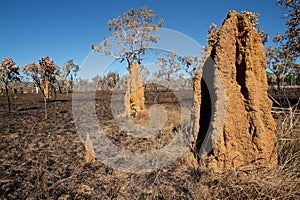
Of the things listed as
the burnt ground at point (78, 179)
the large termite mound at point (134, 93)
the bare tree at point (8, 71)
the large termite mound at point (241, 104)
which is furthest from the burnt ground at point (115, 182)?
the bare tree at point (8, 71)

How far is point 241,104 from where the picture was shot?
10.1 feet

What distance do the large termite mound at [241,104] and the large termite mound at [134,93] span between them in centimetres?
734

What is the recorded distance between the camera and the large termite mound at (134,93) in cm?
1038

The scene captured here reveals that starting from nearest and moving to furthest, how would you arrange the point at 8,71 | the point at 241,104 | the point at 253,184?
the point at 253,184 < the point at 241,104 < the point at 8,71

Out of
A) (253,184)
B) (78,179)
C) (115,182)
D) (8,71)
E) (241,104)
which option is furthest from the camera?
(8,71)

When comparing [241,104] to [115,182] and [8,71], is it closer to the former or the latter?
[115,182]

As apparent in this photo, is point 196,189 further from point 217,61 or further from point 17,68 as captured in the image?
point 17,68

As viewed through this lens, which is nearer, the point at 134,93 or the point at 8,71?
the point at 134,93

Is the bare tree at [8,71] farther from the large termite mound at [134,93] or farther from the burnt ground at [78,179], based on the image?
the burnt ground at [78,179]

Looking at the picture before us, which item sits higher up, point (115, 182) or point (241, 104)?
point (241, 104)

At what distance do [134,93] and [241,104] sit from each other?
7.76 metres

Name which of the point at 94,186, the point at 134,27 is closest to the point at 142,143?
the point at 94,186

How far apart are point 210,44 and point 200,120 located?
1.21 meters

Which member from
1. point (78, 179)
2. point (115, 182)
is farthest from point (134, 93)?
point (115, 182)
